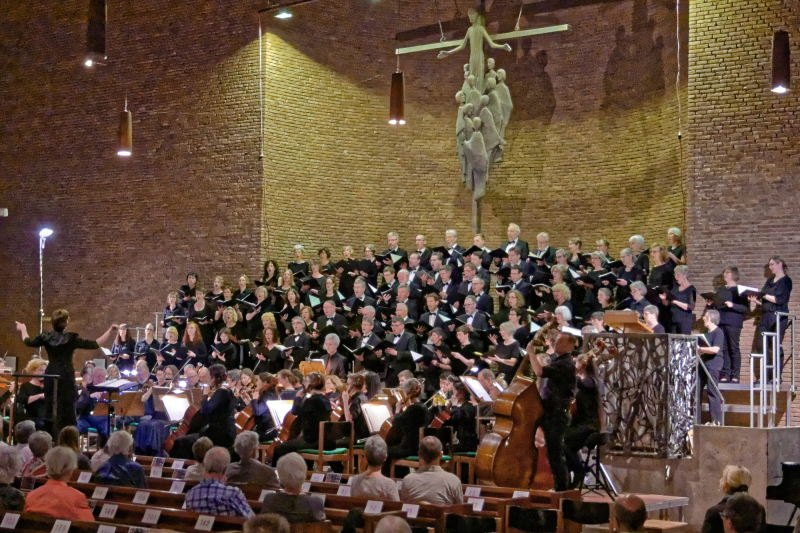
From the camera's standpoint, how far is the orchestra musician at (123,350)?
1293 cm

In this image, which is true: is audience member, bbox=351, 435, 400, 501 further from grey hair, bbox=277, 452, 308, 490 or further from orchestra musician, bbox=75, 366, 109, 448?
orchestra musician, bbox=75, 366, 109, 448

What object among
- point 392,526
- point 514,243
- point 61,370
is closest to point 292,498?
point 392,526

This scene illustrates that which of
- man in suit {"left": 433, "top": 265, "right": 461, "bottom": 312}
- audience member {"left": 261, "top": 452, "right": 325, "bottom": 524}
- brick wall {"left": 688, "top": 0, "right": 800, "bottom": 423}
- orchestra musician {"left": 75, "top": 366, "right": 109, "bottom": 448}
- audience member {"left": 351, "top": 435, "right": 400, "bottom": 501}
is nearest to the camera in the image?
audience member {"left": 261, "top": 452, "right": 325, "bottom": 524}

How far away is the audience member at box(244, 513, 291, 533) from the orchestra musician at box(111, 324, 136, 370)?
9700 millimetres

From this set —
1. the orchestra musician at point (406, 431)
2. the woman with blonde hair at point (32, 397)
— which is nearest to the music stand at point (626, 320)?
the orchestra musician at point (406, 431)

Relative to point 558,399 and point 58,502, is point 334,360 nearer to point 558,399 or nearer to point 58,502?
point 558,399

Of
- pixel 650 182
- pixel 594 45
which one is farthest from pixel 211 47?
pixel 650 182

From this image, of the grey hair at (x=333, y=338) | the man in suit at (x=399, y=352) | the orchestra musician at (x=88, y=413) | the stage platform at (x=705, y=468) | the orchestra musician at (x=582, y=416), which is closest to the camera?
the orchestra musician at (x=582, y=416)

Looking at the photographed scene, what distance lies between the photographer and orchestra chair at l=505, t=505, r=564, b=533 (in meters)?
4.95

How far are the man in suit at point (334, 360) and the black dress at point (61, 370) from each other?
305cm

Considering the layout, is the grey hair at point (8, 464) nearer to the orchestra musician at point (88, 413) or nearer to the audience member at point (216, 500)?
the audience member at point (216, 500)

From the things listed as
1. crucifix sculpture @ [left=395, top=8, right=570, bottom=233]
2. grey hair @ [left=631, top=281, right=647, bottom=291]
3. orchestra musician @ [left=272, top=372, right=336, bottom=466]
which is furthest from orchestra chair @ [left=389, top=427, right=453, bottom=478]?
crucifix sculpture @ [left=395, top=8, right=570, bottom=233]

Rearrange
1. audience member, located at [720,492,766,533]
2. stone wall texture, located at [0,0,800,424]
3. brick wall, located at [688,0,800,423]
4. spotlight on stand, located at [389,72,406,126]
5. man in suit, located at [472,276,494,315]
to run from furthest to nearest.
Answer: stone wall texture, located at [0,0,800,424] < man in suit, located at [472,276,494,315] < brick wall, located at [688,0,800,423] < spotlight on stand, located at [389,72,406,126] < audience member, located at [720,492,766,533]

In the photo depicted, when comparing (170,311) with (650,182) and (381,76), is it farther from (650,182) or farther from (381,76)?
(650,182)
